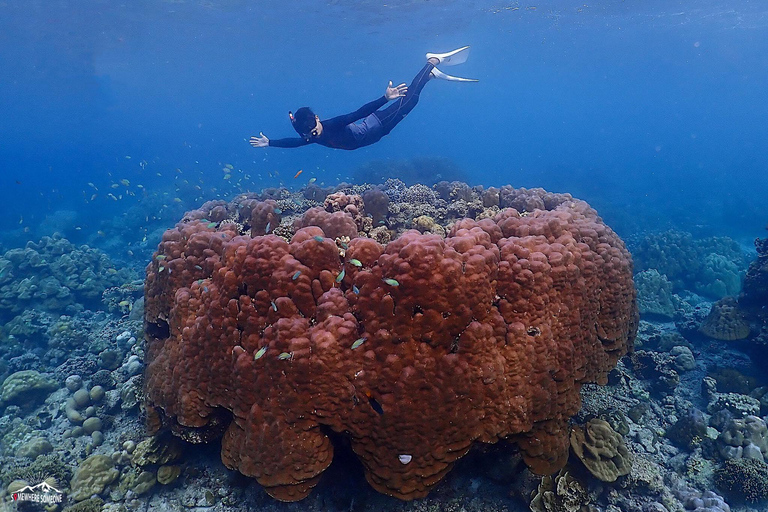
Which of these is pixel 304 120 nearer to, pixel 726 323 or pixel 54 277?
pixel 726 323

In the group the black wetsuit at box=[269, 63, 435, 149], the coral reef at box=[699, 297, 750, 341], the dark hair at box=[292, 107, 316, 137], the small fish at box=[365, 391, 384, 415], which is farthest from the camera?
the black wetsuit at box=[269, 63, 435, 149]

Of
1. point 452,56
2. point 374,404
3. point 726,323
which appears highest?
point 452,56

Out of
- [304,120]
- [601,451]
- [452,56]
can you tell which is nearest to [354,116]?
[304,120]

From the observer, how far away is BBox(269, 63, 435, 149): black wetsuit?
8750mm

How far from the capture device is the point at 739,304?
907 cm

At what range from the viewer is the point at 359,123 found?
1017 centimetres

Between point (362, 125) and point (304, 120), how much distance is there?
2.45 metres

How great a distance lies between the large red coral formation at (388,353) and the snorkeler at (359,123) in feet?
14.4

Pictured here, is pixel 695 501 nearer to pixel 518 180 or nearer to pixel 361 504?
pixel 361 504

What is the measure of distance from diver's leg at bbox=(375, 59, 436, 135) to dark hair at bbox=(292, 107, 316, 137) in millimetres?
2914

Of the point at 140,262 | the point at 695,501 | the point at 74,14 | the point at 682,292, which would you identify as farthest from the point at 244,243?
the point at 74,14

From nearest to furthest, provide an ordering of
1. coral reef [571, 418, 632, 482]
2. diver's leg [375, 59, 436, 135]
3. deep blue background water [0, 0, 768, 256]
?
coral reef [571, 418, 632, 482], diver's leg [375, 59, 436, 135], deep blue background water [0, 0, 768, 256]

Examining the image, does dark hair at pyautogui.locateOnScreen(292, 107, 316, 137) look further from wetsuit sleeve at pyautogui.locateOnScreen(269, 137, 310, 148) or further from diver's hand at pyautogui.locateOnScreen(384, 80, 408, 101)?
diver's hand at pyautogui.locateOnScreen(384, 80, 408, 101)

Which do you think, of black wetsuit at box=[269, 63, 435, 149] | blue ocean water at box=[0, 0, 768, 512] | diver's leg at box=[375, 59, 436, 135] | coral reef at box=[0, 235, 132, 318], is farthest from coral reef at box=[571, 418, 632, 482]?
coral reef at box=[0, 235, 132, 318]
